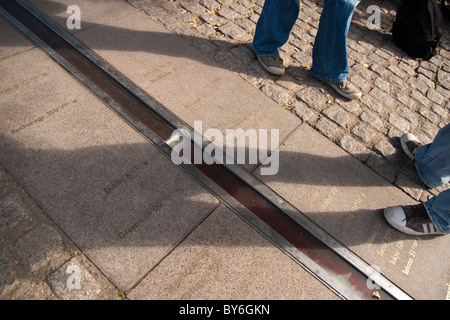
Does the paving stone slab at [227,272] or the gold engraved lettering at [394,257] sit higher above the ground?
the gold engraved lettering at [394,257]

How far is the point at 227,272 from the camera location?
224cm

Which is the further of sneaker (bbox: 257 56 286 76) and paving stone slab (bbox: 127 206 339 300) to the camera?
sneaker (bbox: 257 56 286 76)

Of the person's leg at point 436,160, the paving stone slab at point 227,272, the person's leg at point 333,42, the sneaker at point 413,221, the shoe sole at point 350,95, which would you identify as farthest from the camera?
the shoe sole at point 350,95

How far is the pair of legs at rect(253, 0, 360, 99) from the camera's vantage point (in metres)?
3.26

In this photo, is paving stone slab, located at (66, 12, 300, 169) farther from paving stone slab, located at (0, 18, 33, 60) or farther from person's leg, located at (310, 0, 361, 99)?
person's leg, located at (310, 0, 361, 99)

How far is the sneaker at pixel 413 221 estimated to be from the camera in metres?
2.64

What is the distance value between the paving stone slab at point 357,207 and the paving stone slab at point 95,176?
0.94 m

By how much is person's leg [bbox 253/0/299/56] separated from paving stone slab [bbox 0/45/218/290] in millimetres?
2114

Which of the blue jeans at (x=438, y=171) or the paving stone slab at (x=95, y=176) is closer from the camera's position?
the paving stone slab at (x=95, y=176)

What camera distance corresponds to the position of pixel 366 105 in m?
3.75

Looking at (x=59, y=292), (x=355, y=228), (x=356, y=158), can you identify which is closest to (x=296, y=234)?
(x=355, y=228)

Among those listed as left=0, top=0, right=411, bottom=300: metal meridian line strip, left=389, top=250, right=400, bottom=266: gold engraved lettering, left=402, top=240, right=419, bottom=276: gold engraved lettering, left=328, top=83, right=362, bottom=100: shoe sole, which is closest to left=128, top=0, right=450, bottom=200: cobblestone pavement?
left=328, top=83, right=362, bottom=100: shoe sole

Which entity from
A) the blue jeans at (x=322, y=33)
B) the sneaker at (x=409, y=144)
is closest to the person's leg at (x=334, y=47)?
the blue jeans at (x=322, y=33)

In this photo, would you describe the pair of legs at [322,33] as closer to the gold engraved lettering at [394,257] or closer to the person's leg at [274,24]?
the person's leg at [274,24]
